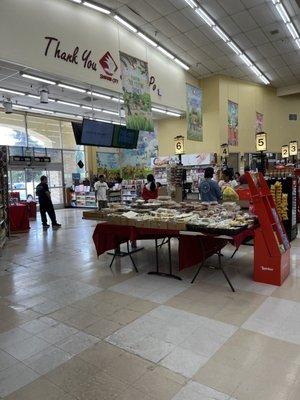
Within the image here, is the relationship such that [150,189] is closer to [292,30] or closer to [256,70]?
[292,30]

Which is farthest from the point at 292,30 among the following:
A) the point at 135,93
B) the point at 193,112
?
the point at 135,93

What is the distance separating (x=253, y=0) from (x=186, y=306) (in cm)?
964

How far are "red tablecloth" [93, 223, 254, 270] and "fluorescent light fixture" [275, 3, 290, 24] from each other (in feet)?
27.6

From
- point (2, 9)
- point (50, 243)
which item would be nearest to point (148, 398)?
point (50, 243)

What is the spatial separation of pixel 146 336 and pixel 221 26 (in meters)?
11.1

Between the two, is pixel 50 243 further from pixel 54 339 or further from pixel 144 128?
pixel 54 339

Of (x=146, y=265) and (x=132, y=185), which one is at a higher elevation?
(x=132, y=185)

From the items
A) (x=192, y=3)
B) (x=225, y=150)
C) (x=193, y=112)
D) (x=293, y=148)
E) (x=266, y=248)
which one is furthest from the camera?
(x=293, y=148)

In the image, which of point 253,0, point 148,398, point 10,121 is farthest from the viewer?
point 10,121

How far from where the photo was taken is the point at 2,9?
7.52m

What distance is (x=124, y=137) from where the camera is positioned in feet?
27.8

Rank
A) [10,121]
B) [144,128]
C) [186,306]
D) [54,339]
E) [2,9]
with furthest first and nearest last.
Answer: [10,121], [144,128], [2,9], [186,306], [54,339]

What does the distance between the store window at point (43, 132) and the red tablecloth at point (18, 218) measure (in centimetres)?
781

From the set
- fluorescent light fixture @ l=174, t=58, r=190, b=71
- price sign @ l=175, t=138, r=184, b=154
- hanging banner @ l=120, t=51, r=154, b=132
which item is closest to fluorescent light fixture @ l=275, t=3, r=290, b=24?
fluorescent light fixture @ l=174, t=58, r=190, b=71
